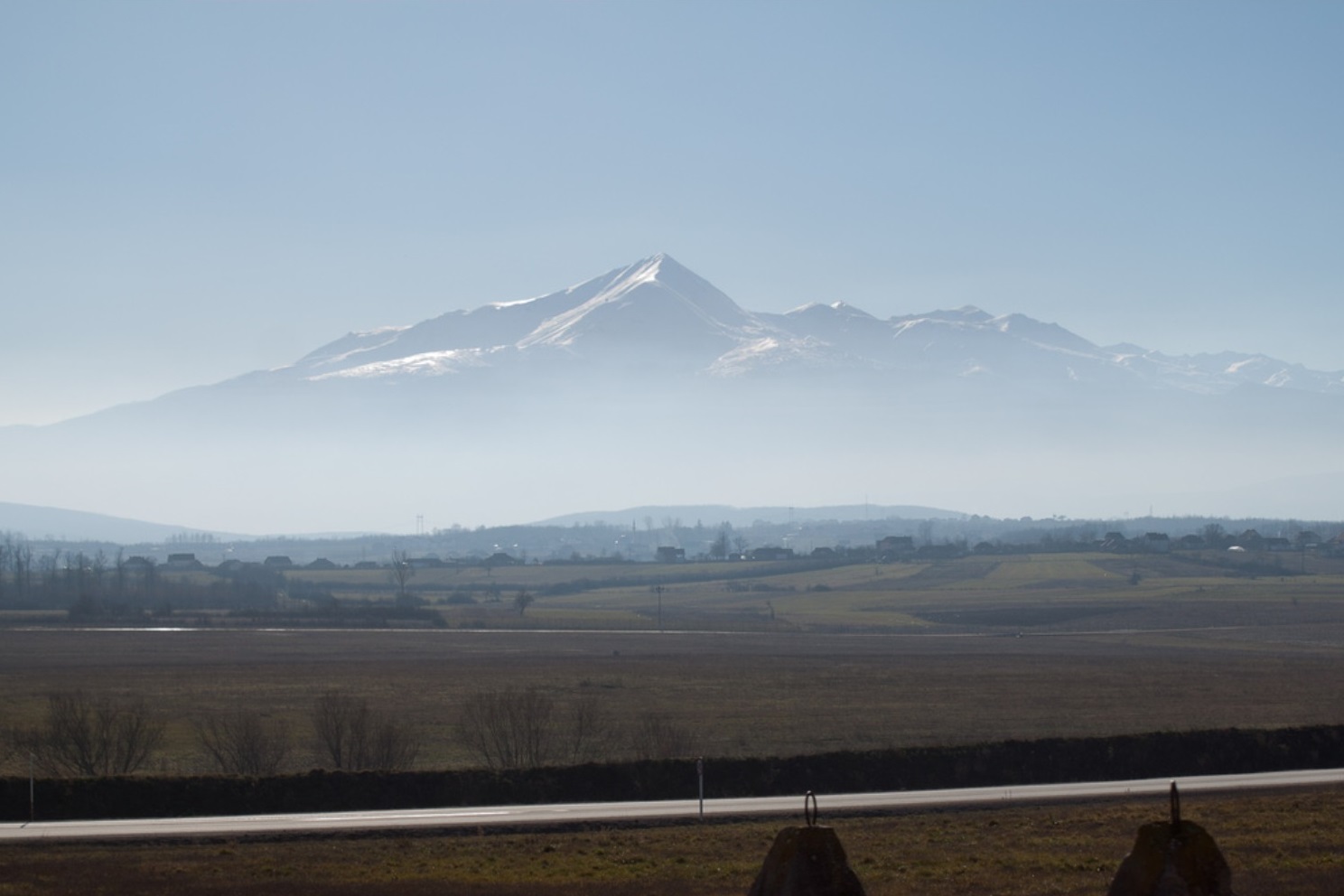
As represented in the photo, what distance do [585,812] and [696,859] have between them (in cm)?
652

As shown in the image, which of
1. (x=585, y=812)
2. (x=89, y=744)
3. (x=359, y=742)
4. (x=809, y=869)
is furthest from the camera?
(x=359, y=742)

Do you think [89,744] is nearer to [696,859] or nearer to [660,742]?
[660,742]

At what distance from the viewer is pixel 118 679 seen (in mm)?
64750

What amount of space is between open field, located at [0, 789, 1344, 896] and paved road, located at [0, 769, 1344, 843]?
1026 millimetres

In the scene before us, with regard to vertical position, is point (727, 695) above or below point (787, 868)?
below

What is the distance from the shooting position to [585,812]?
2948 cm

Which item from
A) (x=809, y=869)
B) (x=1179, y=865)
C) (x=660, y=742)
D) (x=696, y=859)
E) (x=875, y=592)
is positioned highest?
(x=1179, y=865)

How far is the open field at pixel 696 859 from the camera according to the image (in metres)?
20.9

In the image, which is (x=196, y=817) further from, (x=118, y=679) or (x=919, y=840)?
(x=118, y=679)

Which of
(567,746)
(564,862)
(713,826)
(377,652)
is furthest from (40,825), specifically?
(377,652)

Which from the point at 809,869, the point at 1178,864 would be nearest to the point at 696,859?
the point at 809,869

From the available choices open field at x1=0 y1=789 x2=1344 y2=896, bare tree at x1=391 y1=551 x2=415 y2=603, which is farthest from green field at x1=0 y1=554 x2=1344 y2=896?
bare tree at x1=391 y1=551 x2=415 y2=603

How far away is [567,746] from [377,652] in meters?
42.4

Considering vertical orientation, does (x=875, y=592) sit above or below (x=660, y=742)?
above
